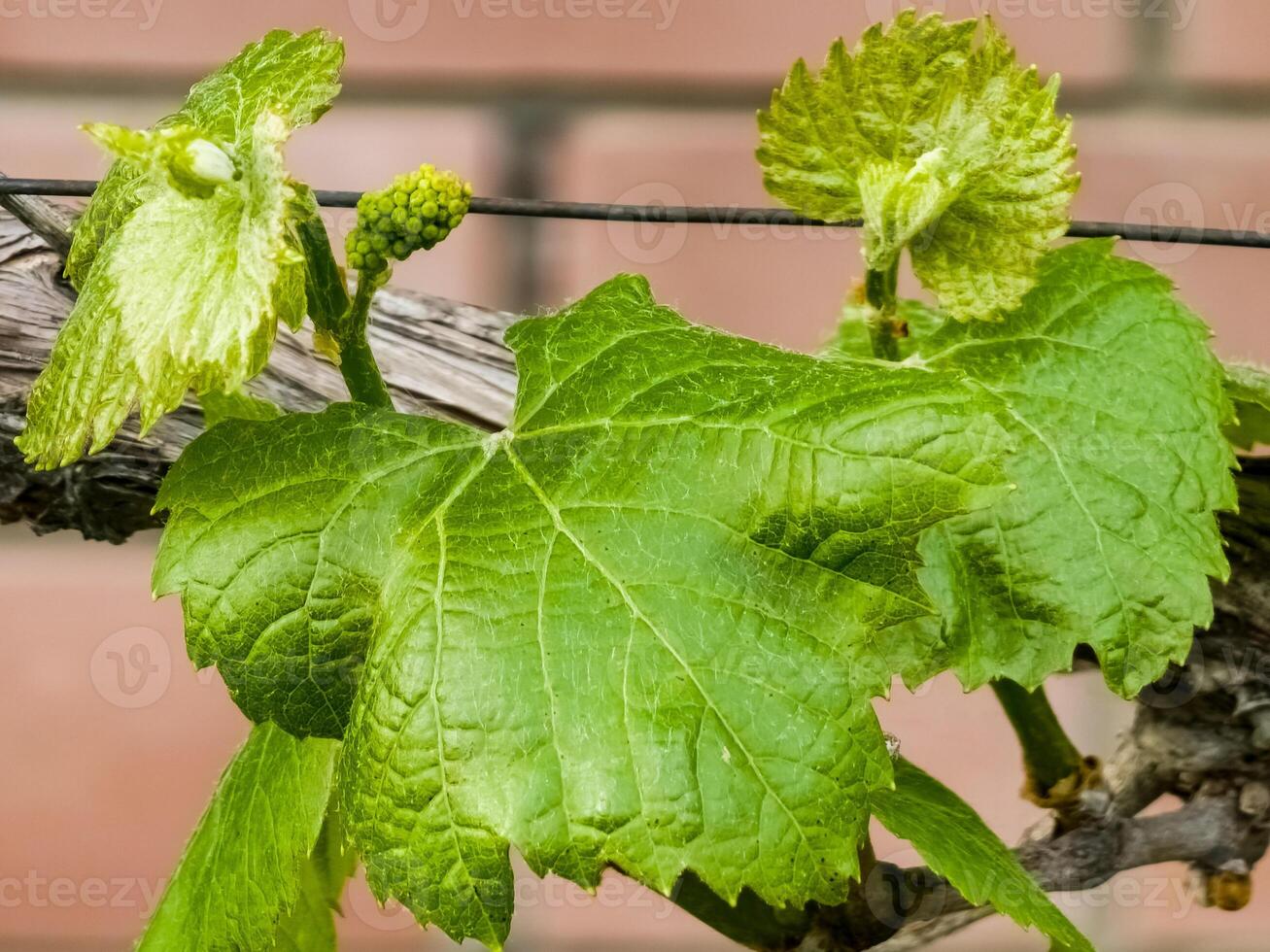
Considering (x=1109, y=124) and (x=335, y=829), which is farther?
(x=1109, y=124)

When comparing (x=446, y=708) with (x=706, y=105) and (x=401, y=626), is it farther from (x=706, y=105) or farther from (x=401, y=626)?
(x=706, y=105)

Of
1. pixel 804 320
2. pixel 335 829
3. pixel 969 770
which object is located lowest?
pixel 969 770

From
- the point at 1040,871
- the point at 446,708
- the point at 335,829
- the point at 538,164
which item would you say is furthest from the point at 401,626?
the point at 538,164

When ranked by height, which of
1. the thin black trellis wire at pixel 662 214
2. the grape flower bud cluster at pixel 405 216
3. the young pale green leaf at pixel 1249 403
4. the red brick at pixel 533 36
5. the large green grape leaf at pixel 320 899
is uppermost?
the red brick at pixel 533 36

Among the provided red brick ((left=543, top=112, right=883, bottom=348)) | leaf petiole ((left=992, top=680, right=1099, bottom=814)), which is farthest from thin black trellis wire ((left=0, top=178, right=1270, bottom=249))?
red brick ((left=543, top=112, right=883, bottom=348))

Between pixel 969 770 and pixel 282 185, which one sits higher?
pixel 282 185

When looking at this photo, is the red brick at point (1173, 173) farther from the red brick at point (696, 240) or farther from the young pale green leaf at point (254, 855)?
the young pale green leaf at point (254, 855)

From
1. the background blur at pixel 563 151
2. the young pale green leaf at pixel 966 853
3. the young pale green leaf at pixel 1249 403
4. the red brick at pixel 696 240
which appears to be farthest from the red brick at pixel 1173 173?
the young pale green leaf at pixel 966 853
